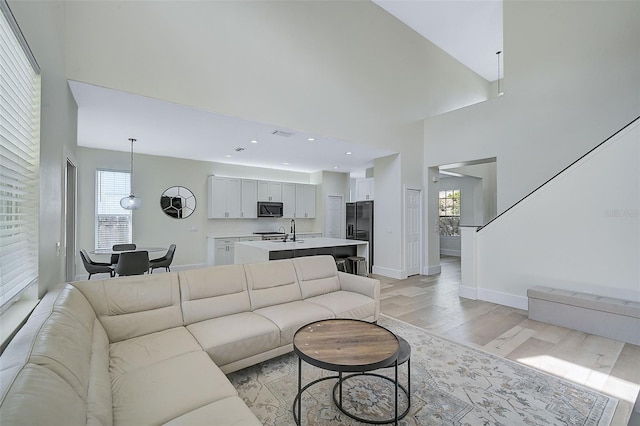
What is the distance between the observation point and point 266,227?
8539 millimetres

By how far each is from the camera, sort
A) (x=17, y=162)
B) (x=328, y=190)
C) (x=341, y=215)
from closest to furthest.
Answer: (x=17, y=162) < (x=328, y=190) < (x=341, y=215)

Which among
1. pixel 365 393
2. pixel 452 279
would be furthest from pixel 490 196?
pixel 365 393

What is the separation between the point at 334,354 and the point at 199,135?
4535 millimetres

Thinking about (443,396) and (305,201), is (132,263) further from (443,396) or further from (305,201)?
(305,201)

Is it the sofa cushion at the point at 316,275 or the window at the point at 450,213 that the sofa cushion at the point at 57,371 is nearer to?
the sofa cushion at the point at 316,275

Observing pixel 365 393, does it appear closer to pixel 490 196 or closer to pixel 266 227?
pixel 266 227

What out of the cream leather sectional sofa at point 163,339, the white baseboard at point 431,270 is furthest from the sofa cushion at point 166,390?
the white baseboard at point 431,270

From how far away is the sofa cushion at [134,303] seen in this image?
7.43ft

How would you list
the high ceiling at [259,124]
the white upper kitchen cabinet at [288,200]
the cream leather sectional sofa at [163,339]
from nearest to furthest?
1. the cream leather sectional sofa at [163,339]
2. the high ceiling at [259,124]
3. the white upper kitchen cabinet at [288,200]

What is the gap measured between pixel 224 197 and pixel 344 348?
630cm

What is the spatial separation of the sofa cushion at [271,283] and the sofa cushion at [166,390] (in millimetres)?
1114

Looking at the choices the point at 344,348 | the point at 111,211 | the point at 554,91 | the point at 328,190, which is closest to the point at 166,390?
the point at 344,348

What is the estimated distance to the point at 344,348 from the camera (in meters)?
1.94

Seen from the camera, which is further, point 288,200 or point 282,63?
point 288,200
